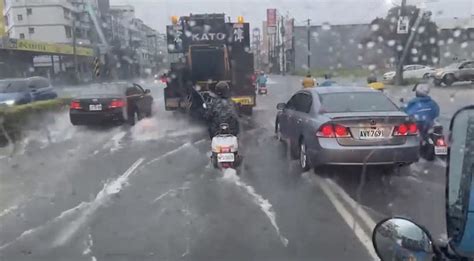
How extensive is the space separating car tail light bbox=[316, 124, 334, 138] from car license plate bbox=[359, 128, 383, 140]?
1.21ft

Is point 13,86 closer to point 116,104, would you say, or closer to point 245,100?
point 116,104

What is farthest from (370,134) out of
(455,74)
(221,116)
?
(455,74)

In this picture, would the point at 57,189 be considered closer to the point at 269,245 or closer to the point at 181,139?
the point at 269,245

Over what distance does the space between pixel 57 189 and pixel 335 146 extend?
374 cm

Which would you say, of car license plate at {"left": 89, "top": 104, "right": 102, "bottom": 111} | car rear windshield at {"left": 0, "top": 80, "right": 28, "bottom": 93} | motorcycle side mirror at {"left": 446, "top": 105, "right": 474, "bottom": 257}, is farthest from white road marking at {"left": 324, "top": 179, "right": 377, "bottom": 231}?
car rear windshield at {"left": 0, "top": 80, "right": 28, "bottom": 93}

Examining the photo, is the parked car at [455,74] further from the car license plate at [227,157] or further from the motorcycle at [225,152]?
the car license plate at [227,157]

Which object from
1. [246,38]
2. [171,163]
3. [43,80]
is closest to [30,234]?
[171,163]

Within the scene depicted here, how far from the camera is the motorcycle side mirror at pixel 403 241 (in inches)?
85.9

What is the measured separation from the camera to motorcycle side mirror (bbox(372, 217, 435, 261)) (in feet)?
7.16

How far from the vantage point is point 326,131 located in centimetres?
662

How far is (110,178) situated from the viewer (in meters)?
7.34

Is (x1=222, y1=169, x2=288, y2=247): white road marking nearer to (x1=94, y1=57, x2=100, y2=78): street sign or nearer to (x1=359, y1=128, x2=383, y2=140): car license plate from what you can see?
(x1=359, y1=128, x2=383, y2=140): car license plate

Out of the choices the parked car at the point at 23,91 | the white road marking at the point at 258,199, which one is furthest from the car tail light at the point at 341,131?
the parked car at the point at 23,91

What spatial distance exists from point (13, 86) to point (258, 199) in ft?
46.7
